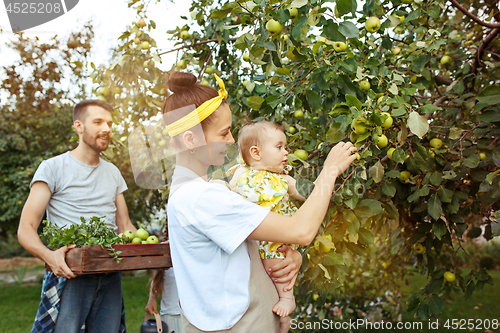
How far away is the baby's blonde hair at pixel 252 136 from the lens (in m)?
1.59

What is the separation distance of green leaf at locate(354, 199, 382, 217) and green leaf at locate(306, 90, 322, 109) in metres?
0.52

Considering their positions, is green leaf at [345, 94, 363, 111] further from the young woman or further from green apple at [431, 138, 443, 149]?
green apple at [431, 138, 443, 149]

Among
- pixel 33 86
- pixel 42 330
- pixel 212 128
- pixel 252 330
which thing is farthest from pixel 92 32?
pixel 252 330

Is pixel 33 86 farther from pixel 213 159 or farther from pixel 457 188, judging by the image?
pixel 457 188

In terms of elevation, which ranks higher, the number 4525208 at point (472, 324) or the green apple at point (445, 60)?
the green apple at point (445, 60)

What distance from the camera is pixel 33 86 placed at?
233 inches

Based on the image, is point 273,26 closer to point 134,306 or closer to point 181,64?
point 181,64

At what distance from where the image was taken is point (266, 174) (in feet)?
5.02

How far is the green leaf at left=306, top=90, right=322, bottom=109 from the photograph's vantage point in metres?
1.67

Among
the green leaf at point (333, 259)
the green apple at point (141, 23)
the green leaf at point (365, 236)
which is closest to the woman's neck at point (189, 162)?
the green leaf at point (333, 259)

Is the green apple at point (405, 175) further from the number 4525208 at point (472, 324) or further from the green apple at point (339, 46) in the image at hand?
the number 4525208 at point (472, 324)

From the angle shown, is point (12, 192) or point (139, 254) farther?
point (12, 192)

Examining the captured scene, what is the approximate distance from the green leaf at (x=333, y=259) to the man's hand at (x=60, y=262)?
3.93 ft

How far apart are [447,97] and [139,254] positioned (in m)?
2.04
